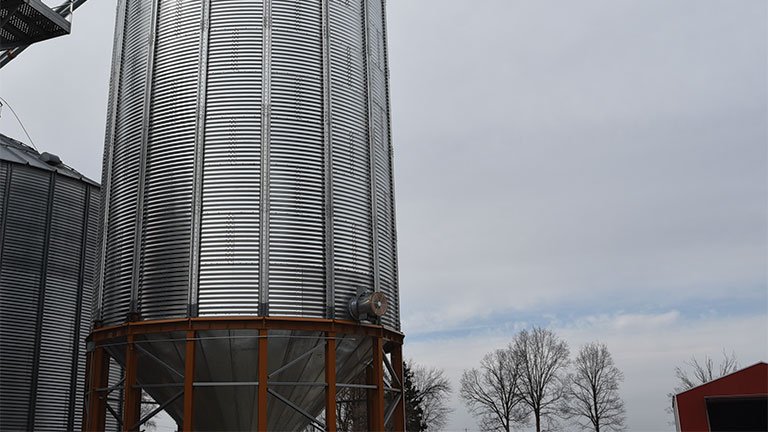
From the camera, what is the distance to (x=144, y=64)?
71.8 feet

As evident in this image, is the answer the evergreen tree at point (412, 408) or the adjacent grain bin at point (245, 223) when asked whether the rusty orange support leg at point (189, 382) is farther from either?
the evergreen tree at point (412, 408)

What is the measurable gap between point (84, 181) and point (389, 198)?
15.2 metres

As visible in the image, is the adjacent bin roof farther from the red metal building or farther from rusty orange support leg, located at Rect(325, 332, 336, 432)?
the red metal building

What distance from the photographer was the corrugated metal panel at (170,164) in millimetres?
18906

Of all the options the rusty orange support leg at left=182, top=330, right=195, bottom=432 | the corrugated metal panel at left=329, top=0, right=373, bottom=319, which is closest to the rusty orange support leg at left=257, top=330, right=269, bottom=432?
the rusty orange support leg at left=182, top=330, right=195, bottom=432

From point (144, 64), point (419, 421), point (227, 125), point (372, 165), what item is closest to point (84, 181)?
point (144, 64)

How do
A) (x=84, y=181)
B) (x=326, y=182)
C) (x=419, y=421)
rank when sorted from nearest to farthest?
1. (x=326, y=182)
2. (x=84, y=181)
3. (x=419, y=421)

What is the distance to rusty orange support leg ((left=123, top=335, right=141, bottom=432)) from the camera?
18.4m

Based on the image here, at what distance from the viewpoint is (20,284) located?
1076 inches

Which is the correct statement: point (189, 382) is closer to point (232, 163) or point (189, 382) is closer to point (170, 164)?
point (232, 163)

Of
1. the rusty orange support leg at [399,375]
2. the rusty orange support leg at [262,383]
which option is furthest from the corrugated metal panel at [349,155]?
the rusty orange support leg at [399,375]

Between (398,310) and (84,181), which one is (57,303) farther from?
(398,310)

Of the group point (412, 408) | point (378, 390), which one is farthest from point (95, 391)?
point (412, 408)

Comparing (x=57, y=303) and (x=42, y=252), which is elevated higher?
(x=42, y=252)
